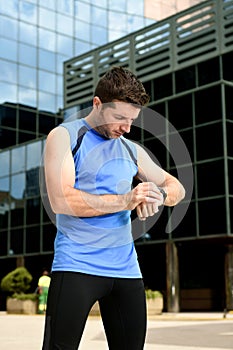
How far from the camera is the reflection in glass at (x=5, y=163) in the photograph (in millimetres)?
36188

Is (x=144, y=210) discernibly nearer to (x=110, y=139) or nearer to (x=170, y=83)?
(x=110, y=139)

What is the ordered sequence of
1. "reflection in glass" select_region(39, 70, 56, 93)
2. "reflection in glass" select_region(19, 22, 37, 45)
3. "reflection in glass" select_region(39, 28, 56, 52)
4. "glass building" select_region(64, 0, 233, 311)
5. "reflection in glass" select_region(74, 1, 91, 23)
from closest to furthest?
1. "glass building" select_region(64, 0, 233, 311)
2. "reflection in glass" select_region(19, 22, 37, 45)
3. "reflection in glass" select_region(39, 70, 56, 93)
4. "reflection in glass" select_region(39, 28, 56, 52)
5. "reflection in glass" select_region(74, 1, 91, 23)

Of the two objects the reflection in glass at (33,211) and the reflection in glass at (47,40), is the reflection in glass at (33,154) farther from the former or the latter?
the reflection in glass at (47,40)

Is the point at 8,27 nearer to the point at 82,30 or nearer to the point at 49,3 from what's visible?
the point at 49,3

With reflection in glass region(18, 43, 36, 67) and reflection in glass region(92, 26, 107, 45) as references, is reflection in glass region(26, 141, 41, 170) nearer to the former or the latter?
reflection in glass region(18, 43, 36, 67)

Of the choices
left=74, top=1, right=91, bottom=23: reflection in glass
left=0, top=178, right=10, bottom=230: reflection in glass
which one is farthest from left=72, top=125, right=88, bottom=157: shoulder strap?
left=74, top=1, right=91, bottom=23: reflection in glass

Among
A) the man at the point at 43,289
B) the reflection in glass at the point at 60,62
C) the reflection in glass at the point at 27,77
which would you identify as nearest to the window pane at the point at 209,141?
the man at the point at 43,289

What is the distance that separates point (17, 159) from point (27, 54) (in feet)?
24.3

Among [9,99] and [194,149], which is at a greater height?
[9,99]

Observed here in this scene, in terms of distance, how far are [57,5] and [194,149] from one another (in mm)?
18153

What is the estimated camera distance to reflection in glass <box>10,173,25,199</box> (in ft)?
115

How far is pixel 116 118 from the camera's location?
299cm

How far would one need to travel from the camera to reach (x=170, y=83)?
30547mm

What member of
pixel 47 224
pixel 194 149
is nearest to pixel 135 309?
pixel 194 149
